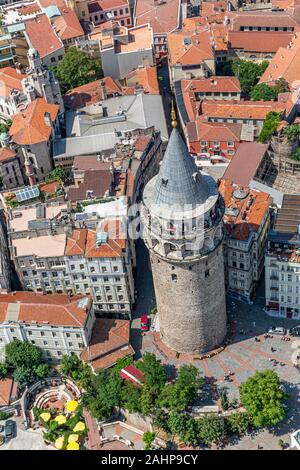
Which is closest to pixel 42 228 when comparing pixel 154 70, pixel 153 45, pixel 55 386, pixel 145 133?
pixel 55 386

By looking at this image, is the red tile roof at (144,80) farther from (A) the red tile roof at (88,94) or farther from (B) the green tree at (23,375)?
(B) the green tree at (23,375)

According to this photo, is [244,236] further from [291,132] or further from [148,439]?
[291,132]

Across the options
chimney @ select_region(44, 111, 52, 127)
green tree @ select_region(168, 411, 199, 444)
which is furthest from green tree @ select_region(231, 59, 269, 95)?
green tree @ select_region(168, 411, 199, 444)

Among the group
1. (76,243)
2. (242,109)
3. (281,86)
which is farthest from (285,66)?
(76,243)

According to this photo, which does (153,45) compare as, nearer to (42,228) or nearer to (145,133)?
(145,133)

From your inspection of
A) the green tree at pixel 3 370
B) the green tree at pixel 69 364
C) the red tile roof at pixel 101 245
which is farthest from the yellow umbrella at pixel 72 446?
the red tile roof at pixel 101 245

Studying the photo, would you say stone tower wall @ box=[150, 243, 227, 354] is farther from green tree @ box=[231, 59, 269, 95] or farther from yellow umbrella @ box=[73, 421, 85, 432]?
green tree @ box=[231, 59, 269, 95]

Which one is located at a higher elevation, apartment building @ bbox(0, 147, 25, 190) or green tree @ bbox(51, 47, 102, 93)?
green tree @ bbox(51, 47, 102, 93)

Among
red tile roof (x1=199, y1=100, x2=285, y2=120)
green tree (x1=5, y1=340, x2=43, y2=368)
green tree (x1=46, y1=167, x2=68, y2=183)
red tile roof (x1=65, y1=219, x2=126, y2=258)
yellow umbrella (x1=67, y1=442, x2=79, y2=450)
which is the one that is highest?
red tile roof (x1=199, y1=100, x2=285, y2=120)
